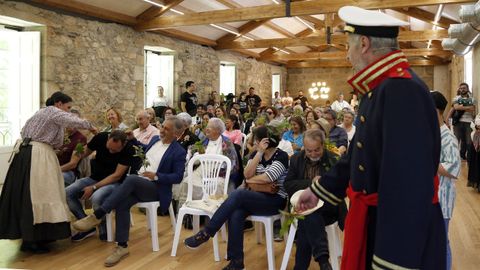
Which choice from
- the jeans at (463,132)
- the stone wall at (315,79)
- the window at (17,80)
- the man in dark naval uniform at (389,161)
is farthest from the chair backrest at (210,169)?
the stone wall at (315,79)

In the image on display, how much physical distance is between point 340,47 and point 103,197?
1445 centimetres

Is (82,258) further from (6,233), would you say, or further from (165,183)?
(165,183)

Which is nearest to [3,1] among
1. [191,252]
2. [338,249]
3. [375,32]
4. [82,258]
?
[82,258]

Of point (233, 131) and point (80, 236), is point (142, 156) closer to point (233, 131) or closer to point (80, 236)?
point (80, 236)

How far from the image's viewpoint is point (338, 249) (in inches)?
131

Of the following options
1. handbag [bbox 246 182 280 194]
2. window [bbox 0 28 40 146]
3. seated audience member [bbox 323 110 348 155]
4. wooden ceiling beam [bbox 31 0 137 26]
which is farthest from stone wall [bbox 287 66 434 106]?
handbag [bbox 246 182 280 194]

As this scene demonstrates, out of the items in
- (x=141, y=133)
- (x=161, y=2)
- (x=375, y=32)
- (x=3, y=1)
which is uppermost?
(x=161, y=2)

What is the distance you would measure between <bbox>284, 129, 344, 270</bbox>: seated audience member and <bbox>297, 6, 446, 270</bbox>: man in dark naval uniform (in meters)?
1.55

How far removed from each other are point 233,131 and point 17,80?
314 centimetres

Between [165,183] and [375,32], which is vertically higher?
[375,32]

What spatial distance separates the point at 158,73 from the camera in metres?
10.2

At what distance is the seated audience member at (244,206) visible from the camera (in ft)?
11.0

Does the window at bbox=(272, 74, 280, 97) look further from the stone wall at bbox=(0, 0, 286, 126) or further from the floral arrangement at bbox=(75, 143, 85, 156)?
the floral arrangement at bbox=(75, 143, 85, 156)

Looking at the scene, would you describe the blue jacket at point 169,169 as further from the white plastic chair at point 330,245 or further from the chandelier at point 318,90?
the chandelier at point 318,90
